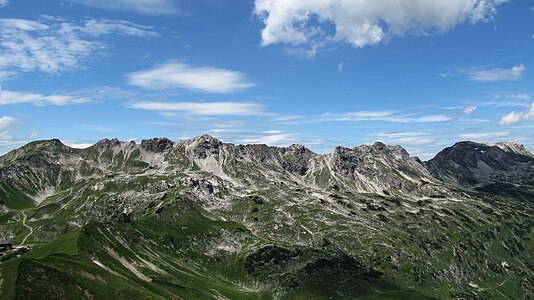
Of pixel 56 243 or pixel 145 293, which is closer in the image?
pixel 145 293

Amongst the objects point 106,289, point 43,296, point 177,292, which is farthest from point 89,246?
point 43,296

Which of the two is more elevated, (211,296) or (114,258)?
(114,258)

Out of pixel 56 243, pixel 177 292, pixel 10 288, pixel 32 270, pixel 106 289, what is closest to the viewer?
pixel 10 288

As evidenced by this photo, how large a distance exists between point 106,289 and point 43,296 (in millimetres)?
20733

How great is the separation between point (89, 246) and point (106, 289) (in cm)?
6194

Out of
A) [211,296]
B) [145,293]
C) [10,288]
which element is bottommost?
[211,296]

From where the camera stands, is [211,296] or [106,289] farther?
[211,296]

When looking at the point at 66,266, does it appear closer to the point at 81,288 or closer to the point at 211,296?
the point at 81,288

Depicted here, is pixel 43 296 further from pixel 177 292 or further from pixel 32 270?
pixel 177 292

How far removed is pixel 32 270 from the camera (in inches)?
4692

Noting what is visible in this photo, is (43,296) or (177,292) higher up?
(43,296)

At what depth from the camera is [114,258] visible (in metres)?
192

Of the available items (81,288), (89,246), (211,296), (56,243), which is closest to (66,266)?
(81,288)

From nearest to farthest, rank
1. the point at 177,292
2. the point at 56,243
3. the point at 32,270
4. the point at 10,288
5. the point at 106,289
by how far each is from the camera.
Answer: the point at 10,288 → the point at 32,270 → the point at 106,289 → the point at 177,292 → the point at 56,243
